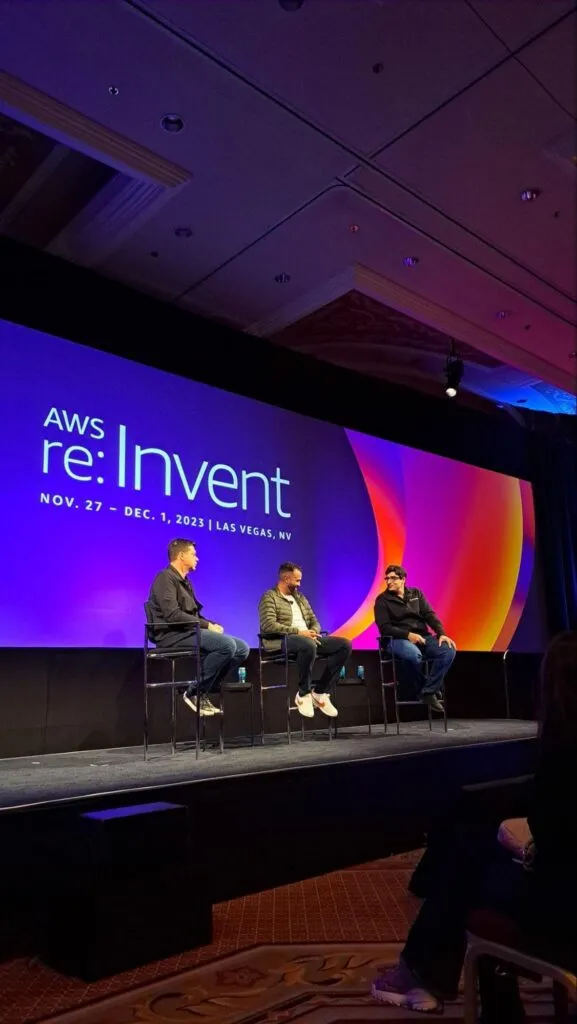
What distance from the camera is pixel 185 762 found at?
3.39m

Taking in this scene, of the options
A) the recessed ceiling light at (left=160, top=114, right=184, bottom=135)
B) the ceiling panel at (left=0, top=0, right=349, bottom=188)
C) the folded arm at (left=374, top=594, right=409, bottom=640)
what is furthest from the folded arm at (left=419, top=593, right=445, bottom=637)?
the recessed ceiling light at (left=160, top=114, right=184, bottom=135)

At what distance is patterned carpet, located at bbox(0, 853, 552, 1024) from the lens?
1.92 meters

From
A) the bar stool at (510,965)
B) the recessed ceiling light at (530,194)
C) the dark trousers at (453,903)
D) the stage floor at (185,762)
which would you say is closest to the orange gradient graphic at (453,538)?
the stage floor at (185,762)

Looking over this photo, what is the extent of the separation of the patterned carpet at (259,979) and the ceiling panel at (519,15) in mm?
3642

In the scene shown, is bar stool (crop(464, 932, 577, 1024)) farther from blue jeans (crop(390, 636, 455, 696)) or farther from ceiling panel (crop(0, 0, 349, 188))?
ceiling panel (crop(0, 0, 349, 188))

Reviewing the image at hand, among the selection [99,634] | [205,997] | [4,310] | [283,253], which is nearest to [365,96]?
[283,253]

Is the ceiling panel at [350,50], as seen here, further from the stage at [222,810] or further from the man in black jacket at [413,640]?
the stage at [222,810]

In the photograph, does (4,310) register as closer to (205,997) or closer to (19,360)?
(19,360)

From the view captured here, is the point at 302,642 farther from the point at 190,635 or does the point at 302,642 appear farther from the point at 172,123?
the point at 172,123

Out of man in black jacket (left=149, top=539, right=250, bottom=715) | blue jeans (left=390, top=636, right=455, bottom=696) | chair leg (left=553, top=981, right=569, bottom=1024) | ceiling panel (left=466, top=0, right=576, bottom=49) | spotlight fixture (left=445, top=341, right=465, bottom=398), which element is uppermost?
ceiling panel (left=466, top=0, right=576, bottom=49)

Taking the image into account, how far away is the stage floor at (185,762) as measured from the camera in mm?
2619

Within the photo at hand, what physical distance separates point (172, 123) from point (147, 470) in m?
1.96

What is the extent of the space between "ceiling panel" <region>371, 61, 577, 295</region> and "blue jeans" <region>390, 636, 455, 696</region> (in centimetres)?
268

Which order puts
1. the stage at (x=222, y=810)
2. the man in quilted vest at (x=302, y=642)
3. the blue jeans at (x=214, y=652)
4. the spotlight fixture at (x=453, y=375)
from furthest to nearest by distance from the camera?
the spotlight fixture at (x=453, y=375) < the man in quilted vest at (x=302, y=642) < the blue jeans at (x=214, y=652) < the stage at (x=222, y=810)
